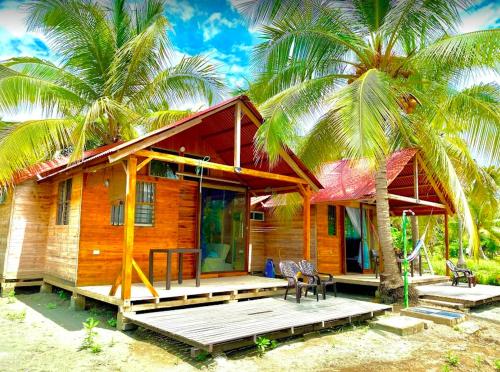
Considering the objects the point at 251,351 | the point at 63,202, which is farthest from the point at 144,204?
the point at 251,351

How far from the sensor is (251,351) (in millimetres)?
5555

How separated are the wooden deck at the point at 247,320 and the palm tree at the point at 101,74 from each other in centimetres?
522

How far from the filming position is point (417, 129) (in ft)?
31.8

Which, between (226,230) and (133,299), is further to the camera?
(226,230)

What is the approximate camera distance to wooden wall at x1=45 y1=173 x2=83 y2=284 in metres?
8.35

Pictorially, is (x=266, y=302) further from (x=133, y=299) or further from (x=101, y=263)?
(x=101, y=263)

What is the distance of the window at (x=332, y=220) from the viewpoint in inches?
504

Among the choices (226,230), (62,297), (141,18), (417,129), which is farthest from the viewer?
(141,18)

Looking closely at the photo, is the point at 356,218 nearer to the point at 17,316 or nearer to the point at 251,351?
the point at 251,351

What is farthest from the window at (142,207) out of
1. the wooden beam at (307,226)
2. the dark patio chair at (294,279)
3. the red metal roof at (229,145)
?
the wooden beam at (307,226)

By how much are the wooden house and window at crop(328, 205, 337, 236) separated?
305 centimetres

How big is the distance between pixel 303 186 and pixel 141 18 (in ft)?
21.4

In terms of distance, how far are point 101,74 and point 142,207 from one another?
4.67 metres

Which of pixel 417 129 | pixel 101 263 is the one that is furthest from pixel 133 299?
pixel 417 129
